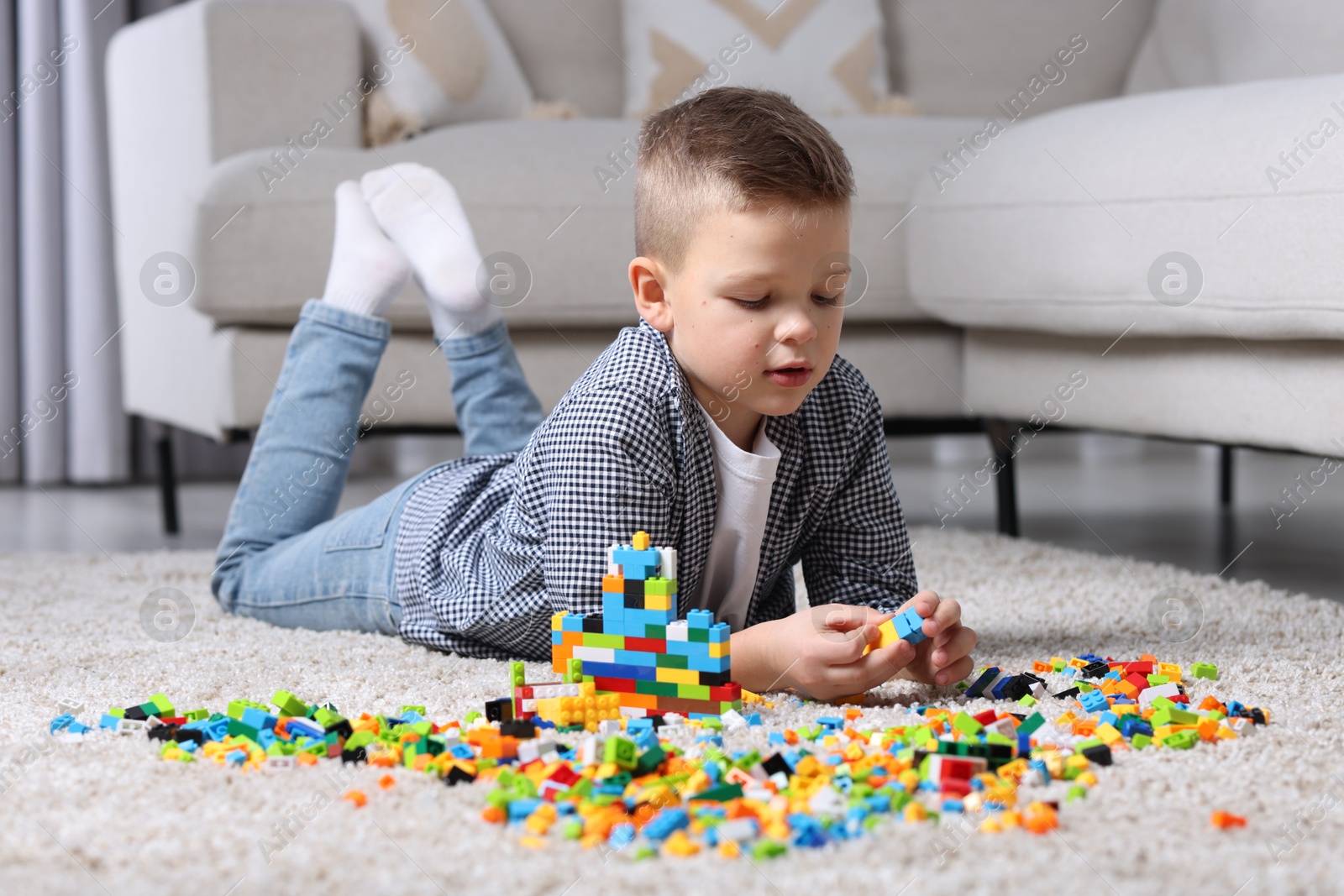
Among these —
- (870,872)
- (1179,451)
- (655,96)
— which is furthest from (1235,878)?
(1179,451)

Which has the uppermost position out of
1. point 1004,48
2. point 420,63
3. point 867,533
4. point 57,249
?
point 1004,48

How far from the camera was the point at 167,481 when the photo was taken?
2076 mm

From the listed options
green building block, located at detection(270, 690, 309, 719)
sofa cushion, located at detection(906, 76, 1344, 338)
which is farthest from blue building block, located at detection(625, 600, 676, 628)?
sofa cushion, located at detection(906, 76, 1344, 338)

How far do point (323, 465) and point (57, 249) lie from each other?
168cm

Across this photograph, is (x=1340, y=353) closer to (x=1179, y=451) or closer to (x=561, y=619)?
(x=561, y=619)

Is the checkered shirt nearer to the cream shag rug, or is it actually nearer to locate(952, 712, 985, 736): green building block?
the cream shag rug

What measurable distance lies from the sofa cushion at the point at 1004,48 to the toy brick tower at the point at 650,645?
1.77m

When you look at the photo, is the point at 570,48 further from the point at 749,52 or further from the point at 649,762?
the point at 649,762

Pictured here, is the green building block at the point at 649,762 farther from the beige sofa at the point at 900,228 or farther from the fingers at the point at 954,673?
the beige sofa at the point at 900,228

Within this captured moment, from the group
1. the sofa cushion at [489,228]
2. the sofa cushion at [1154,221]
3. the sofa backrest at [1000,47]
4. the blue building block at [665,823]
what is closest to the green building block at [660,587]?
the blue building block at [665,823]

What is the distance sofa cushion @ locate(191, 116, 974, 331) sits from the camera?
1.66 metres

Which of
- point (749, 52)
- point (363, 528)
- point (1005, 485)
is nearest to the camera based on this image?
point (363, 528)

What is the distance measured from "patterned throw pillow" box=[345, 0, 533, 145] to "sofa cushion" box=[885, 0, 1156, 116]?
2.65ft

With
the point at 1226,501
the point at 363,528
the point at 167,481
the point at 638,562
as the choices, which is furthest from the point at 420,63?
the point at 1226,501
